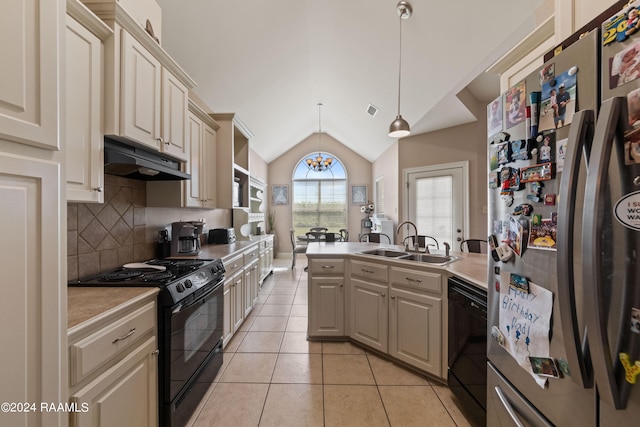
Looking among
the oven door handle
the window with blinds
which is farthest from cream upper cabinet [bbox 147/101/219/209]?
the window with blinds

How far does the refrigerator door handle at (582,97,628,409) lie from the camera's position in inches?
23.0

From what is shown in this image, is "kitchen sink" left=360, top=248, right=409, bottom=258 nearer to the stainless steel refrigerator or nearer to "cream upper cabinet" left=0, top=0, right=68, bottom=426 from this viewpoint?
the stainless steel refrigerator

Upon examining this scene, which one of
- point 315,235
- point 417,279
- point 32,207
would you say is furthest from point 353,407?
point 315,235

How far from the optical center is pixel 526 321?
0.87 m

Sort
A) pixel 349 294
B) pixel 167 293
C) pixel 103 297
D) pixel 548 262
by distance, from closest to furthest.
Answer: pixel 548 262, pixel 103 297, pixel 167 293, pixel 349 294

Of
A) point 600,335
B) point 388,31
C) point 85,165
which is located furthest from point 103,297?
point 388,31

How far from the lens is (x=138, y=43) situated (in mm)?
1529

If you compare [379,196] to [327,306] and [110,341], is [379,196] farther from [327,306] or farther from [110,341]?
[110,341]

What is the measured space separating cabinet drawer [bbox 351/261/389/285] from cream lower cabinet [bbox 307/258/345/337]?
0.13 metres

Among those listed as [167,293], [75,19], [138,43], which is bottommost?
[167,293]

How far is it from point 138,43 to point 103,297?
1.50m

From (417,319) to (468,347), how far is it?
441 millimetres

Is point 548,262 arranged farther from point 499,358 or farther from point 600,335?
point 499,358

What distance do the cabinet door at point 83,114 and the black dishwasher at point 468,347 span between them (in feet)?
7.15
